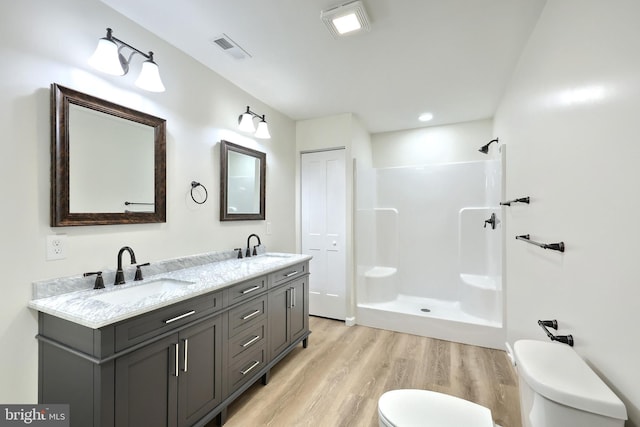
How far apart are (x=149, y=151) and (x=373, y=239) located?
277 centimetres

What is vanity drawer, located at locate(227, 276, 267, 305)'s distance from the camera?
5.72 ft

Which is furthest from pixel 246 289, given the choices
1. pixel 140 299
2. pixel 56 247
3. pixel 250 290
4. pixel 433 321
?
pixel 433 321

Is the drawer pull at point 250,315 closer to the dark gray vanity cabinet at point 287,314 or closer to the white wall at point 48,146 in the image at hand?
the dark gray vanity cabinet at point 287,314

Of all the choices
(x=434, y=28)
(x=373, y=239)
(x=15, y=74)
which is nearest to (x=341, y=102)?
(x=434, y=28)

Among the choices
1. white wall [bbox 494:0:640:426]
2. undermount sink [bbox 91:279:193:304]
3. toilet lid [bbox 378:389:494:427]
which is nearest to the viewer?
white wall [bbox 494:0:640:426]

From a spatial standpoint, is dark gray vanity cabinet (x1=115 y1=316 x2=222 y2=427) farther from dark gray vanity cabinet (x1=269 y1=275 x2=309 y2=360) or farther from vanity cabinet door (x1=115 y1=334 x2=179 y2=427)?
dark gray vanity cabinet (x1=269 y1=275 x2=309 y2=360)

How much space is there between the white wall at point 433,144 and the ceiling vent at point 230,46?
2510 millimetres

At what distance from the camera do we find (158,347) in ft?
4.23

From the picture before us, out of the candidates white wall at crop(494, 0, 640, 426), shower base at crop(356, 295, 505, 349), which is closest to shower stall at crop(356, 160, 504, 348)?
shower base at crop(356, 295, 505, 349)

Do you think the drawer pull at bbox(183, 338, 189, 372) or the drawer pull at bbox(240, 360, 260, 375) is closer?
the drawer pull at bbox(183, 338, 189, 372)

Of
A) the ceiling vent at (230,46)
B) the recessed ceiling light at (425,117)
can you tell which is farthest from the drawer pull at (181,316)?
the recessed ceiling light at (425,117)

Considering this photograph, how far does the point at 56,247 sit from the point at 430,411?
6.35 feet

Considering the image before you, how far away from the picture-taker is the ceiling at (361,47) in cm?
162

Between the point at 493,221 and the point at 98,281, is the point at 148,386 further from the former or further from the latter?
the point at 493,221
